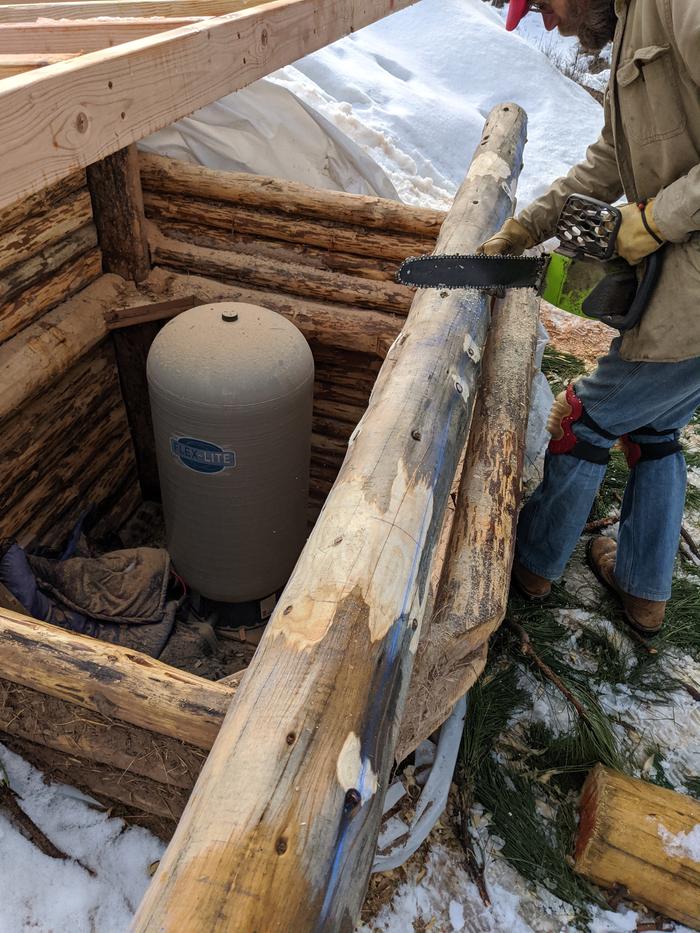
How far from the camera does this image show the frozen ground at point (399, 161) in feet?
7.22

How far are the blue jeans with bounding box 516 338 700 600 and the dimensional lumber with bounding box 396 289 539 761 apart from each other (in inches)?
14.4

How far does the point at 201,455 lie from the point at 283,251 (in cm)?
158

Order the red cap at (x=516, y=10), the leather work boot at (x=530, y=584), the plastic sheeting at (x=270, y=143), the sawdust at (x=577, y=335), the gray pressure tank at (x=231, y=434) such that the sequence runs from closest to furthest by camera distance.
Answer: the red cap at (x=516, y=10)
the gray pressure tank at (x=231, y=434)
the leather work boot at (x=530, y=584)
the plastic sheeting at (x=270, y=143)
the sawdust at (x=577, y=335)

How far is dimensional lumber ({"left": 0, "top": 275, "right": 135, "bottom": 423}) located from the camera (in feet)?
11.5

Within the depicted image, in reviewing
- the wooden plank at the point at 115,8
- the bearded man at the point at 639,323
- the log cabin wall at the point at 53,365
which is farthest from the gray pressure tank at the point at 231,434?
the wooden plank at the point at 115,8

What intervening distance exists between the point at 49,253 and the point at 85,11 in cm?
175

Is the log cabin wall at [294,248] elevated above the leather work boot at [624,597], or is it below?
above

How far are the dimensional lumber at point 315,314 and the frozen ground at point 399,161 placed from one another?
915 millimetres

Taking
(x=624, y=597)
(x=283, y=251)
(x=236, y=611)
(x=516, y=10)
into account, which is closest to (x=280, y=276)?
(x=283, y=251)

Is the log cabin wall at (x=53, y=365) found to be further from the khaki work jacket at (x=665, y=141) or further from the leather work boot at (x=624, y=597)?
the leather work boot at (x=624, y=597)

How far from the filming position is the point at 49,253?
12.4 feet

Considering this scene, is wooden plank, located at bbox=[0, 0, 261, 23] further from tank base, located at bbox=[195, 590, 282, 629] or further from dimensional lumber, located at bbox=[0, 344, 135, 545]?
tank base, located at bbox=[195, 590, 282, 629]

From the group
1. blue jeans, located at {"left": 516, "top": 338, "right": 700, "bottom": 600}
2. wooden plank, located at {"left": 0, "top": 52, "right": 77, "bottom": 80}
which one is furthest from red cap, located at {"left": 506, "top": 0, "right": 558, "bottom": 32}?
wooden plank, located at {"left": 0, "top": 52, "right": 77, "bottom": 80}

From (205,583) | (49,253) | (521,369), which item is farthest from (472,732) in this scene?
(49,253)
